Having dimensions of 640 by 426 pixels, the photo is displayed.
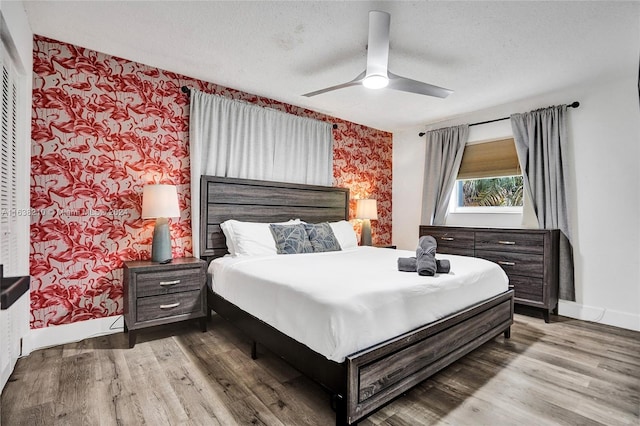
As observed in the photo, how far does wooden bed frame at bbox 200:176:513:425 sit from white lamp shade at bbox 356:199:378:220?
1204mm

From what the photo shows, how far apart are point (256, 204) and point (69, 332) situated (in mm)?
1990

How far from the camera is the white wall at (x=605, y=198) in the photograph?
3158 mm

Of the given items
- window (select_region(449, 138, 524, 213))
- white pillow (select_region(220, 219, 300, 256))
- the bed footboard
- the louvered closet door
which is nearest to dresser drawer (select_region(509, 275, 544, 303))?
window (select_region(449, 138, 524, 213))

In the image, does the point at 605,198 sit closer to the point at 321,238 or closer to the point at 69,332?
the point at 321,238

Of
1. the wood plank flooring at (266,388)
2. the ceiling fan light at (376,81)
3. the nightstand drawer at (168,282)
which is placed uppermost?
the ceiling fan light at (376,81)

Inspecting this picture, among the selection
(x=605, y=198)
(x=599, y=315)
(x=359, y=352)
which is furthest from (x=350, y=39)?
(x=599, y=315)

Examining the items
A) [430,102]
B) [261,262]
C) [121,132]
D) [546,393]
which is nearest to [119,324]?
[261,262]

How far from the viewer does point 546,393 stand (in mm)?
1982

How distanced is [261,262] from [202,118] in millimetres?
1689

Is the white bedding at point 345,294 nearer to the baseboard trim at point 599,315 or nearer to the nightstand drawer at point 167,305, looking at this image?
the nightstand drawer at point 167,305

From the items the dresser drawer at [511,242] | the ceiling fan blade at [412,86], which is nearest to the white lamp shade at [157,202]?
the ceiling fan blade at [412,86]

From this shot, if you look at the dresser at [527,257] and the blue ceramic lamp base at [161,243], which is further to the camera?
the dresser at [527,257]

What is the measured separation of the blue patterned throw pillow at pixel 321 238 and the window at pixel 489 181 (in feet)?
6.66

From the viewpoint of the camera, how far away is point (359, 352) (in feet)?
5.27
